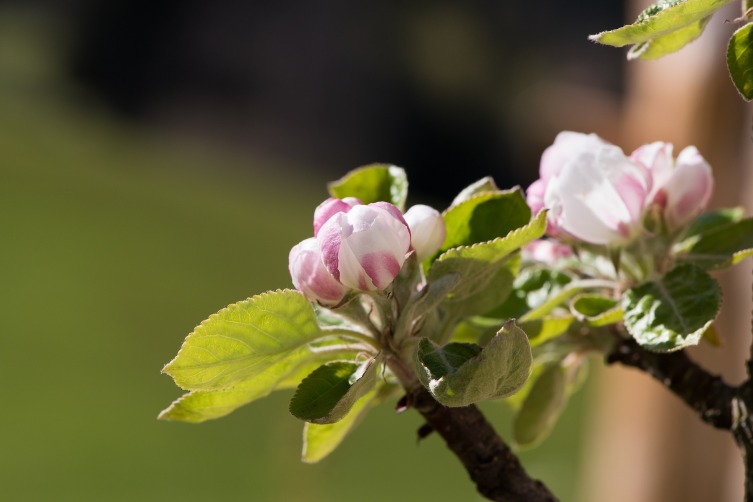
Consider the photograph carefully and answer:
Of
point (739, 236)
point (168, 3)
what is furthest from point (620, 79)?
point (739, 236)

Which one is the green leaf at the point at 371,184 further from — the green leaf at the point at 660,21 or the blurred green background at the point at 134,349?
the blurred green background at the point at 134,349

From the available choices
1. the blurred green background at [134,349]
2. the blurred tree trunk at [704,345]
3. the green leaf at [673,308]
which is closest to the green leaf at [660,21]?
the green leaf at [673,308]

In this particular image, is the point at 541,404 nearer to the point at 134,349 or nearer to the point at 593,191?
the point at 593,191

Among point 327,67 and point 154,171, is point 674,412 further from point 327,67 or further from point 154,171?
point 327,67

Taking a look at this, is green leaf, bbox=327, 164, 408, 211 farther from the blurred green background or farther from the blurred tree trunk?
the blurred green background

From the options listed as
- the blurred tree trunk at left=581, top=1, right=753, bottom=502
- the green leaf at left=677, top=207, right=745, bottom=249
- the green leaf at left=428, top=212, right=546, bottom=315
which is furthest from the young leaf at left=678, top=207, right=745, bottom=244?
the blurred tree trunk at left=581, top=1, right=753, bottom=502

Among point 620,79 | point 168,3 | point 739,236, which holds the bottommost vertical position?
point 620,79
